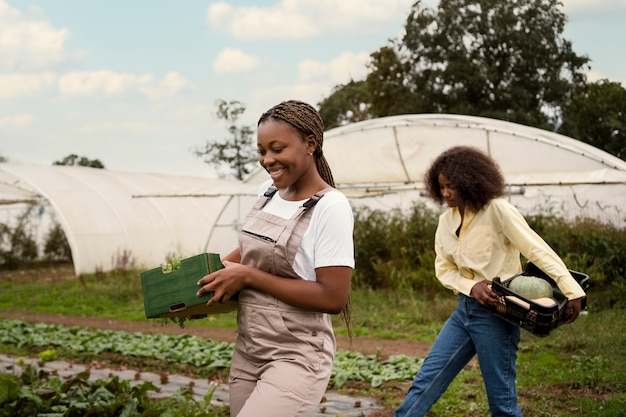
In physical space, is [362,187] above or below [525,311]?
above

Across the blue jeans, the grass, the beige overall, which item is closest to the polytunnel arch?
the grass

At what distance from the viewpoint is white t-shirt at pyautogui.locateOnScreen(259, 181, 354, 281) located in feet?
8.29

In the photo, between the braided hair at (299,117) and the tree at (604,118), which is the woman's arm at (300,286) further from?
the tree at (604,118)

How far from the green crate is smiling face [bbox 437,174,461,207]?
1.69 m

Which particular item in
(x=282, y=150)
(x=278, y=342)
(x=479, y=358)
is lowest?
(x=479, y=358)

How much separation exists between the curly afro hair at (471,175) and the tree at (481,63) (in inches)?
1046

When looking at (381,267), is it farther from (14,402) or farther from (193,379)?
(14,402)

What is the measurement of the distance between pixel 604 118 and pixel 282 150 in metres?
27.4

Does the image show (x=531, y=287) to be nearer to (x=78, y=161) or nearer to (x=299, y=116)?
(x=299, y=116)

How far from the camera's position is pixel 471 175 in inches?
159

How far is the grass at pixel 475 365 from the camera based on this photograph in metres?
5.64

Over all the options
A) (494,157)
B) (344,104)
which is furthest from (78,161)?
(494,157)

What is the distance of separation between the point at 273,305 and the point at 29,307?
39.7ft

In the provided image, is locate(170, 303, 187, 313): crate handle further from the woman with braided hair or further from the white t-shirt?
the white t-shirt
